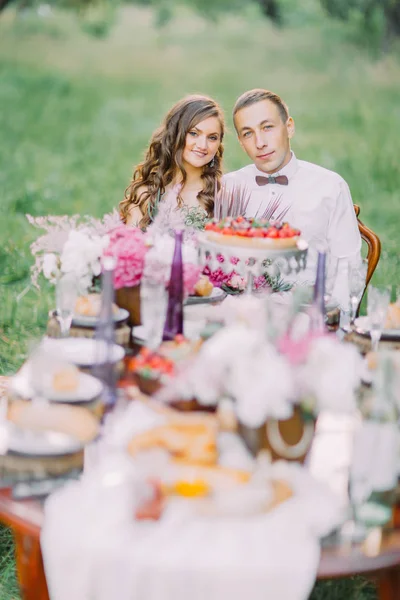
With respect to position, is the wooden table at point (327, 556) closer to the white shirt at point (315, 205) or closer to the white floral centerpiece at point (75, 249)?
the white floral centerpiece at point (75, 249)

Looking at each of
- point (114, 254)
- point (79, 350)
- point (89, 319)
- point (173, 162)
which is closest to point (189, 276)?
point (114, 254)

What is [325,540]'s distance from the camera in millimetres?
1666

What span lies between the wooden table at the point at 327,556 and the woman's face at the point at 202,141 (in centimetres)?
245

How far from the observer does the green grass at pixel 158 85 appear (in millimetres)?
9148

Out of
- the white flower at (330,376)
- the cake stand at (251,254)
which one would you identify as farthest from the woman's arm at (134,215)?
the white flower at (330,376)

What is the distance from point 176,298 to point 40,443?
0.88 m

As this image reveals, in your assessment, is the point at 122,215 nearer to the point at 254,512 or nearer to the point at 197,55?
the point at 254,512

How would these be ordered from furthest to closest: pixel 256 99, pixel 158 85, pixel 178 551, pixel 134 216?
pixel 158 85 < pixel 134 216 < pixel 256 99 < pixel 178 551

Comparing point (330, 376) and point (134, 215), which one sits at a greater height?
point (134, 215)

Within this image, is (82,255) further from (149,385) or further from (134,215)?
(134,215)

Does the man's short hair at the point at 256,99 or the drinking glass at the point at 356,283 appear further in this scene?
the man's short hair at the point at 256,99

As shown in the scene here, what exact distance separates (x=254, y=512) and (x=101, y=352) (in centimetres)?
75

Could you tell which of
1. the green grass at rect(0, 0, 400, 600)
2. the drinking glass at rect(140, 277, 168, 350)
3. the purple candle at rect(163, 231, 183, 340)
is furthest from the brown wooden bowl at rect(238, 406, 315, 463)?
the green grass at rect(0, 0, 400, 600)

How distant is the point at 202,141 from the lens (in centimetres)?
391
